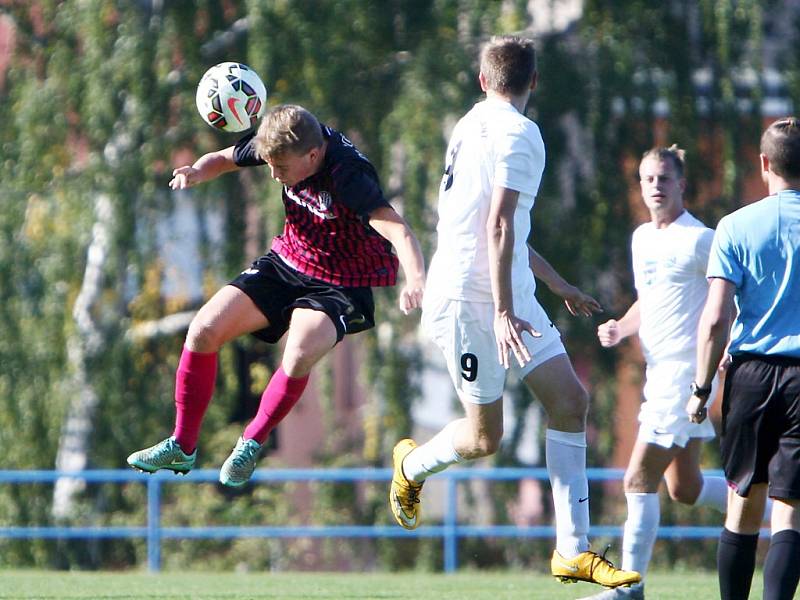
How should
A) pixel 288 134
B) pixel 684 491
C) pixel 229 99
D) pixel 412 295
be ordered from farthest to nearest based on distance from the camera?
pixel 684 491, pixel 229 99, pixel 288 134, pixel 412 295

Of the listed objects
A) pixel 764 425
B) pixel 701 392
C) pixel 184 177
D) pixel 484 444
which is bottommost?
pixel 484 444

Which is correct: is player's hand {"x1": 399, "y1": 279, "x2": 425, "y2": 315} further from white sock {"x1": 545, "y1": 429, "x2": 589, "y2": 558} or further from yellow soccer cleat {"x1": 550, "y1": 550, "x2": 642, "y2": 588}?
yellow soccer cleat {"x1": 550, "y1": 550, "x2": 642, "y2": 588}

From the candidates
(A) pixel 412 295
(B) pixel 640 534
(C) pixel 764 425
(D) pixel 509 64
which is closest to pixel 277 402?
(A) pixel 412 295

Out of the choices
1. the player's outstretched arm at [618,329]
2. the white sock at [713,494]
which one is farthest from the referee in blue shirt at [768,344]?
the white sock at [713,494]

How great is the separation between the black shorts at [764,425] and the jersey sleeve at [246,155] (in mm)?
2663

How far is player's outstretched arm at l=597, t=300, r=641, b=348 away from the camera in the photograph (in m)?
7.63

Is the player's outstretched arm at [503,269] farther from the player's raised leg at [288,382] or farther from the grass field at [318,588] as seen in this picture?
the grass field at [318,588]

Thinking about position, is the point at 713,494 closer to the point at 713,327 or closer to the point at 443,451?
the point at 443,451

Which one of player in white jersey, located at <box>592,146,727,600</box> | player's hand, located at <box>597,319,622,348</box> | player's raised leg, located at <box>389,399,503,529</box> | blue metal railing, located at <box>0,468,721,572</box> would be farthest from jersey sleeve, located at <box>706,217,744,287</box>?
blue metal railing, located at <box>0,468,721,572</box>

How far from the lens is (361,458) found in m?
16.1

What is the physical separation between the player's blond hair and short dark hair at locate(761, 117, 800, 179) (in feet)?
7.25

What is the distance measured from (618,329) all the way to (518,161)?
1918 mm

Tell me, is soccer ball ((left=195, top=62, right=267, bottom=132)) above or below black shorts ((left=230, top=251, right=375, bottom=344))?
above

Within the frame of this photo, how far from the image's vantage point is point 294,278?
23.7 feet
